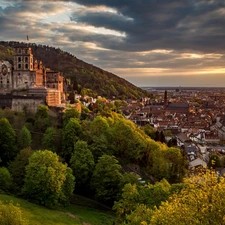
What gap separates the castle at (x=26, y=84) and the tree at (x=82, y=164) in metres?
19.3

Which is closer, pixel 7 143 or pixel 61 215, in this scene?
pixel 61 215

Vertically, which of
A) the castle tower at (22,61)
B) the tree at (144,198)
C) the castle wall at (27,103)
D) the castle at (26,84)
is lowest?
the tree at (144,198)

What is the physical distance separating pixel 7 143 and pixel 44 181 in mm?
14013

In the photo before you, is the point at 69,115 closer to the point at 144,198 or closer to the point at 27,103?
the point at 27,103

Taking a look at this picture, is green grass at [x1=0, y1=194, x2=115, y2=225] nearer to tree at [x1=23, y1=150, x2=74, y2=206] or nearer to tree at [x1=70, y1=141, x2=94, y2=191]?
tree at [x1=23, y1=150, x2=74, y2=206]

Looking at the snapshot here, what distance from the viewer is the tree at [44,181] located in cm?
4384

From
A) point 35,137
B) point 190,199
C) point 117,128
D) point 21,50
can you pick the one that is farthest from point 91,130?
point 190,199

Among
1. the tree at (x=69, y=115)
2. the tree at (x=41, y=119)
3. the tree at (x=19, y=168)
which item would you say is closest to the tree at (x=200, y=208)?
the tree at (x=19, y=168)

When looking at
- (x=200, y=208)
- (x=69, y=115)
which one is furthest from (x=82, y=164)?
(x=200, y=208)

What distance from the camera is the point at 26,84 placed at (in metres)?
78.8

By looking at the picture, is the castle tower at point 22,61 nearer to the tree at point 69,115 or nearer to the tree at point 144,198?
the tree at point 69,115

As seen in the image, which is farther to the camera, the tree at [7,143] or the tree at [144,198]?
the tree at [7,143]

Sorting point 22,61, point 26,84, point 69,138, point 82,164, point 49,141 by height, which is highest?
point 22,61

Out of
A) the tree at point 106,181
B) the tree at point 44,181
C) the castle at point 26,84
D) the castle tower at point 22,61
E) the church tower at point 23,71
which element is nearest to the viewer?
the tree at point 44,181
